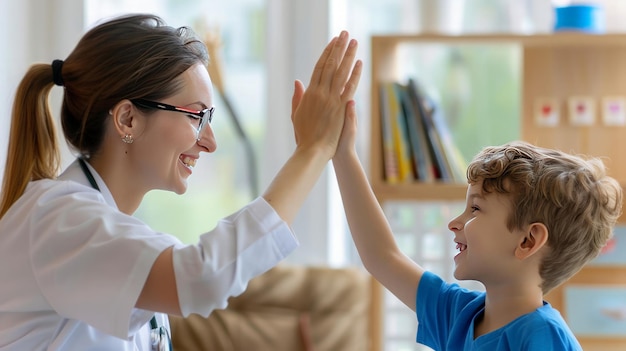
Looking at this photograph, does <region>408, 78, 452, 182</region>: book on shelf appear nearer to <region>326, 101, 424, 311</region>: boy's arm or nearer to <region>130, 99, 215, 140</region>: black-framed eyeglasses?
<region>326, 101, 424, 311</region>: boy's arm

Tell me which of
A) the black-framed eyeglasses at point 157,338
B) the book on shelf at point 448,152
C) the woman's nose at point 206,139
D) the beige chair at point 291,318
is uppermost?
the woman's nose at point 206,139

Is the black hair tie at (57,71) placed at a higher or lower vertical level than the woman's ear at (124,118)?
higher

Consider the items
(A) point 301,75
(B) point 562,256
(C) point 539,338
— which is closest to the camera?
(C) point 539,338

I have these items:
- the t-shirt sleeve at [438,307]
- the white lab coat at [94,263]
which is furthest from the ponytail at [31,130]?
the t-shirt sleeve at [438,307]

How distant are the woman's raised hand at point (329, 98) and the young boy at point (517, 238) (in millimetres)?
29

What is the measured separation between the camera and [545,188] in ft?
4.35

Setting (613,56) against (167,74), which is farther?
(613,56)

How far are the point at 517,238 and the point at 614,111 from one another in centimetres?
154

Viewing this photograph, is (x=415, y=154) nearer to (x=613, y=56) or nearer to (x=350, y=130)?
(x=613, y=56)

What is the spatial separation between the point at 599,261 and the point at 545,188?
1.50 meters

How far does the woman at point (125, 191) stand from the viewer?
1231 mm

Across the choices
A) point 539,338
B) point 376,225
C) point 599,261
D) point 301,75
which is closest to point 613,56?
point 599,261

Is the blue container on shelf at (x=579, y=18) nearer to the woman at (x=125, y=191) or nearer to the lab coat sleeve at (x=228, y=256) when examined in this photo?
the woman at (x=125, y=191)

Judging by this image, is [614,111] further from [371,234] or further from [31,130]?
[31,130]
